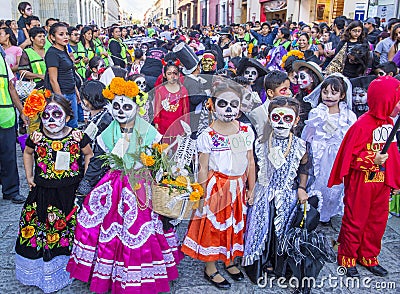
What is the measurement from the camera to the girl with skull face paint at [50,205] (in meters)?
3.07

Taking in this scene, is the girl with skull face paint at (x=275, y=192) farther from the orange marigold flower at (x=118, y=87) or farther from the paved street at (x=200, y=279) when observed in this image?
the orange marigold flower at (x=118, y=87)

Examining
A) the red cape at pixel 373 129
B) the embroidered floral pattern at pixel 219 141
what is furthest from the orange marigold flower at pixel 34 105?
the red cape at pixel 373 129

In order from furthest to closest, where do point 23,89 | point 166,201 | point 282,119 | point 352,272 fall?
1. point 23,89
2. point 352,272
3. point 282,119
4. point 166,201

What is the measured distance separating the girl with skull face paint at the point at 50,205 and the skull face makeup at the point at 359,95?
3.25m

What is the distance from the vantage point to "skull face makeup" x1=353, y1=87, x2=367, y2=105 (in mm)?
4633

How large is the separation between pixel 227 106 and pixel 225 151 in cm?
35

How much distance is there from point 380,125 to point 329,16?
18.2 meters

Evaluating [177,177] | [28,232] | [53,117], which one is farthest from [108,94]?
[28,232]

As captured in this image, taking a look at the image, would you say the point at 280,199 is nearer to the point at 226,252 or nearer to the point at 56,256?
the point at 226,252

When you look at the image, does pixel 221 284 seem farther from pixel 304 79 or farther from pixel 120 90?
pixel 304 79

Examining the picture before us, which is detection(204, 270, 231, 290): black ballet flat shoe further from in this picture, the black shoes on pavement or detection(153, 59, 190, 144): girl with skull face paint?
detection(153, 59, 190, 144): girl with skull face paint

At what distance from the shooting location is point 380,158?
319 cm

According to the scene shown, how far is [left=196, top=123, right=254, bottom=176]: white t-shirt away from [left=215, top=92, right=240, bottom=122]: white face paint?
0.16 meters

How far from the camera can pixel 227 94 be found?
3.04m
